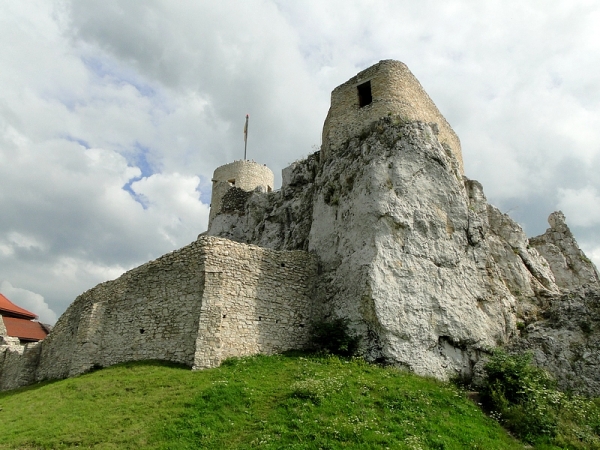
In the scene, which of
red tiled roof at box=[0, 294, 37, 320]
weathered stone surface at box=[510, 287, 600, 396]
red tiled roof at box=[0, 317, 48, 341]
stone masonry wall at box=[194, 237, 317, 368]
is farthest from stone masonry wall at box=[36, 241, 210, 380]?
red tiled roof at box=[0, 294, 37, 320]

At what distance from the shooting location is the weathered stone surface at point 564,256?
82.6ft

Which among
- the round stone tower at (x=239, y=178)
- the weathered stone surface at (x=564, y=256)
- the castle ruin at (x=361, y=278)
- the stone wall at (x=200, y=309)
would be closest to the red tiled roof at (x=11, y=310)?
the castle ruin at (x=361, y=278)

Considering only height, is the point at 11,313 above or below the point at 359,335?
above

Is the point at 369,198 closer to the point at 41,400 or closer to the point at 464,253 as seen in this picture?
the point at 464,253

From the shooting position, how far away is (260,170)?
1398 inches

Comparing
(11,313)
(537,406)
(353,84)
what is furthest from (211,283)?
(11,313)

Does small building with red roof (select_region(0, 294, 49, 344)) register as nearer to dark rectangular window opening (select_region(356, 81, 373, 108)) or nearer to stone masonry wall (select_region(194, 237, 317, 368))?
stone masonry wall (select_region(194, 237, 317, 368))

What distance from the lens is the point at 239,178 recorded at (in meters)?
34.6

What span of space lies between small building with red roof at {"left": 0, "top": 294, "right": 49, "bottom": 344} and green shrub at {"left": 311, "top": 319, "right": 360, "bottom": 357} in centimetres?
2473

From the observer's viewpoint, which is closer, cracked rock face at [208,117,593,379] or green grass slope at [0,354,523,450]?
green grass slope at [0,354,523,450]

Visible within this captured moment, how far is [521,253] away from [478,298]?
572cm

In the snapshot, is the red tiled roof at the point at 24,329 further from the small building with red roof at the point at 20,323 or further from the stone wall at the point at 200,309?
the stone wall at the point at 200,309

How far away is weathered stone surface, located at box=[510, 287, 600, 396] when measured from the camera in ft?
51.0

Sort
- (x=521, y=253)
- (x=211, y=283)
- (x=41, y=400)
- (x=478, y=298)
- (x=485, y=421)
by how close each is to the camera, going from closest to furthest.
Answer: (x=485, y=421), (x=41, y=400), (x=211, y=283), (x=478, y=298), (x=521, y=253)
